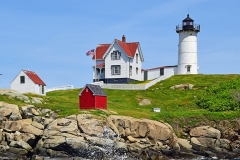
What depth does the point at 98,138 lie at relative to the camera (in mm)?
38375

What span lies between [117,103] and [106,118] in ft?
47.2

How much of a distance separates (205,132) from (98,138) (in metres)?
10.7

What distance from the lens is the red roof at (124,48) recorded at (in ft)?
250

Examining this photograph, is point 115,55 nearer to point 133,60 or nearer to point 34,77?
point 133,60

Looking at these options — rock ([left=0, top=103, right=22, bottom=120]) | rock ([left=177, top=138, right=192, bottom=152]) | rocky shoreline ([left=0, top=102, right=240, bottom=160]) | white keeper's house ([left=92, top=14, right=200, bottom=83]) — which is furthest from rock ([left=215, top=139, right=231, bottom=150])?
white keeper's house ([left=92, top=14, right=200, bottom=83])

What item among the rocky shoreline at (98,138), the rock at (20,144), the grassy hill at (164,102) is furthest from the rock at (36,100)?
the rock at (20,144)

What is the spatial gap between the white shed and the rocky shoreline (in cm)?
1662

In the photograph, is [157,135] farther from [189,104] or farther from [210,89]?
[210,89]

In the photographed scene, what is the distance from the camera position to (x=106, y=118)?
135ft

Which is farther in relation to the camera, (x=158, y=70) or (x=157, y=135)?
(x=158, y=70)

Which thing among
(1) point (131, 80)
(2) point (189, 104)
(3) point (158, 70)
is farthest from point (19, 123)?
(3) point (158, 70)


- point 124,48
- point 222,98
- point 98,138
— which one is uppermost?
point 124,48

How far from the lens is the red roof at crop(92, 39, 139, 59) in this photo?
76.1 meters

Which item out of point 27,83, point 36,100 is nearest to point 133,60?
point 27,83
